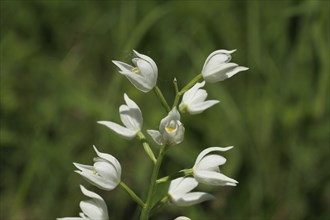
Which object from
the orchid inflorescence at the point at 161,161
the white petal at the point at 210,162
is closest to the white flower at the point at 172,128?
the orchid inflorescence at the point at 161,161

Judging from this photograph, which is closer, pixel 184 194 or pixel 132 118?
pixel 184 194

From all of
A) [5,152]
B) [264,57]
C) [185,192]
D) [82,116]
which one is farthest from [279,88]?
[185,192]

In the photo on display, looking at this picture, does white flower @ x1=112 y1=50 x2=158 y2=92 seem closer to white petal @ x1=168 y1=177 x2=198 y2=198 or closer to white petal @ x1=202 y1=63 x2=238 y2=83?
white petal @ x1=202 y1=63 x2=238 y2=83

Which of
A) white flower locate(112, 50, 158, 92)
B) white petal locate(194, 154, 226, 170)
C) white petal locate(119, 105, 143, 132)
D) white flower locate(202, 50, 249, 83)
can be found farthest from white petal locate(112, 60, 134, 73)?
white petal locate(194, 154, 226, 170)

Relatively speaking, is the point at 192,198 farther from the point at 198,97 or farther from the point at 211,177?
the point at 198,97

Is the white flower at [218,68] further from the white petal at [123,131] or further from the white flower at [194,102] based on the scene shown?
the white petal at [123,131]

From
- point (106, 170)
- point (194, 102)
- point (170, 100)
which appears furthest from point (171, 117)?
point (170, 100)

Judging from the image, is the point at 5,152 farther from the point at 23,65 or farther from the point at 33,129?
the point at 23,65
